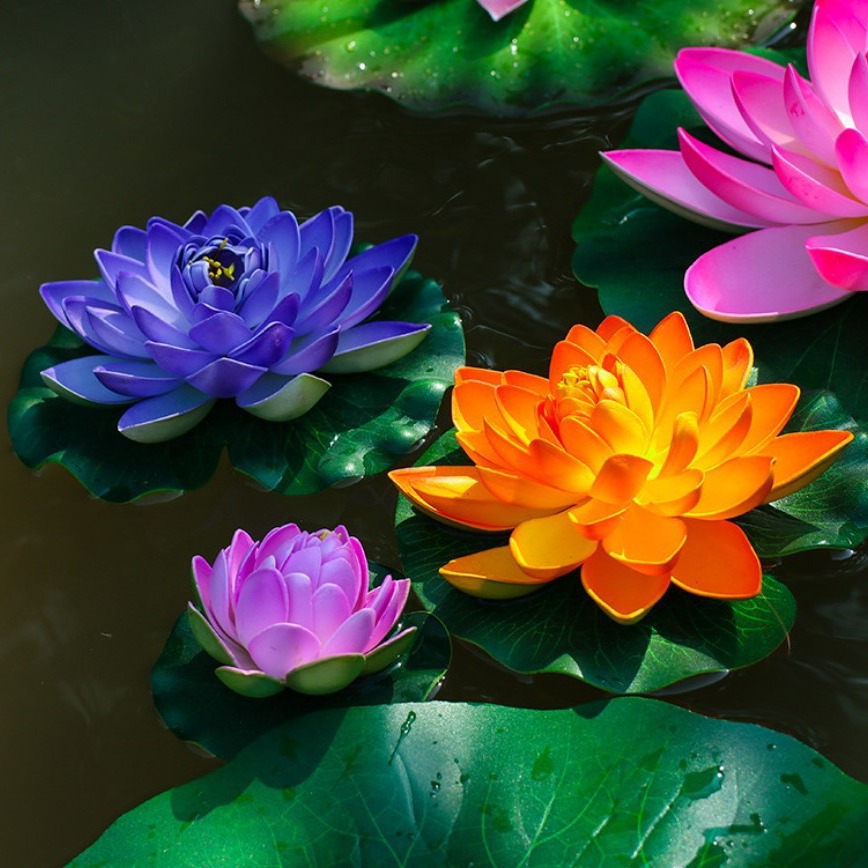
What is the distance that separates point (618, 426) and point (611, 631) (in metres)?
0.23

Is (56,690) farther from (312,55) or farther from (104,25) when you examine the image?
(104,25)

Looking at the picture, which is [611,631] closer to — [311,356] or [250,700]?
[250,700]

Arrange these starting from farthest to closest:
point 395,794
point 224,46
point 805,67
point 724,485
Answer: point 224,46 → point 805,67 → point 724,485 → point 395,794

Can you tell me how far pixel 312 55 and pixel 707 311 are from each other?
943mm

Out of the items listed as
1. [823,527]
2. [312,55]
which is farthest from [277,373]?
[312,55]

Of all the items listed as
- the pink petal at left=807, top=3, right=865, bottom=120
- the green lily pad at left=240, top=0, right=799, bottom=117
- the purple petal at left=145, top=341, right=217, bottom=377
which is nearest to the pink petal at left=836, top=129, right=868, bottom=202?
the pink petal at left=807, top=3, right=865, bottom=120

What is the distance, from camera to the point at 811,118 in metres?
1.41

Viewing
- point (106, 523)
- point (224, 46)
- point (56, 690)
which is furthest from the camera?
point (224, 46)

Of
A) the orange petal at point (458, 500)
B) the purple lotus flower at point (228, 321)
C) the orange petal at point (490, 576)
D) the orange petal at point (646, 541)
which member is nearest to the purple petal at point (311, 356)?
the purple lotus flower at point (228, 321)

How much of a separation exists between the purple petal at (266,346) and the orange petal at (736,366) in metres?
0.52

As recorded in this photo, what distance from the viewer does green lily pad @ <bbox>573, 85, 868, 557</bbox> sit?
1.28m

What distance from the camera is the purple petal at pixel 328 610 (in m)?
1.13

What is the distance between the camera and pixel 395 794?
1.08 m

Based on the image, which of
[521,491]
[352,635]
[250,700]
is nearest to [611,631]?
[521,491]
